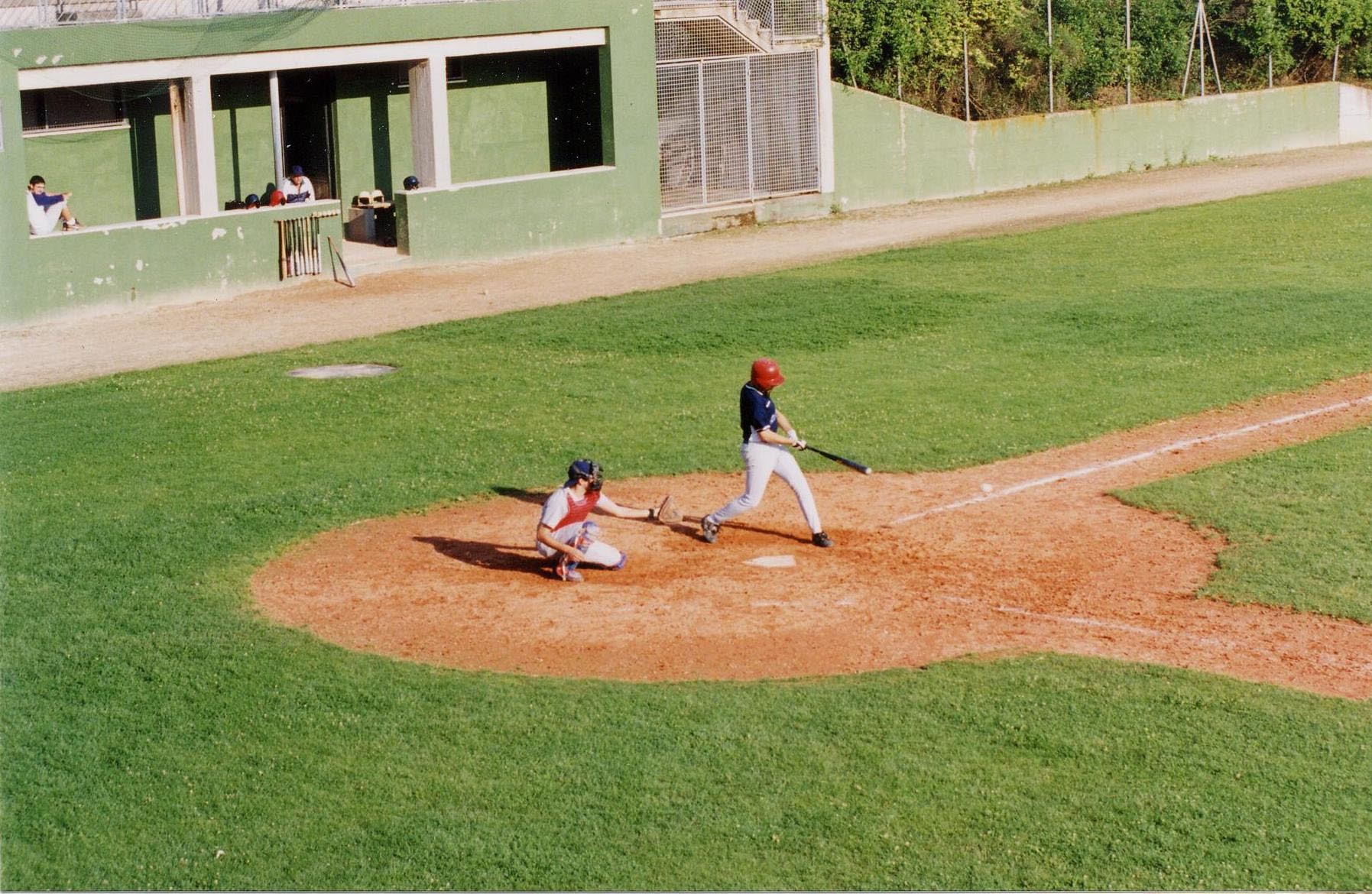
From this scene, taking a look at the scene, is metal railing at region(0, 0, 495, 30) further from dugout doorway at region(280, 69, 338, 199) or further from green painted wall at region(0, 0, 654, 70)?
dugout doorway at region(280, 69, 338, 199)

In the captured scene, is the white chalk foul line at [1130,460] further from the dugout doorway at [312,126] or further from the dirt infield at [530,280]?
the dugout doorway at [312,126]

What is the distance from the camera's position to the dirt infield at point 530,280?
24.0 metres

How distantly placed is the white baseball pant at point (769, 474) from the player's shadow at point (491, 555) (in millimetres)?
1812

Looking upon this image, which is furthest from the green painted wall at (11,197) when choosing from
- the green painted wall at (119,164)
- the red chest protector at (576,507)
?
the red chest protector at (576,507)

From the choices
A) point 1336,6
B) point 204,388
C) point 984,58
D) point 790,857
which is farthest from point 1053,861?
point 1336,6

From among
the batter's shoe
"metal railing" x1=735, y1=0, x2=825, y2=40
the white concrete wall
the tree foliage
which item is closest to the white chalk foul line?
the batter's shoe

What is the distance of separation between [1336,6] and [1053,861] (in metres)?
42.3

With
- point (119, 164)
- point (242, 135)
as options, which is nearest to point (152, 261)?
point (119, 164)

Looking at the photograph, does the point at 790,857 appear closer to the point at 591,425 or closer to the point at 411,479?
the point at 411,479

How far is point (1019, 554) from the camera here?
1478cm

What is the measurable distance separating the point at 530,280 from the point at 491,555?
47.4 ft

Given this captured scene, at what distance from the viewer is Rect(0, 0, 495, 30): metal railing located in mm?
25531

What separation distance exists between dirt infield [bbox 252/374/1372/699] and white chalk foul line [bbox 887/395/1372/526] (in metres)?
0.05

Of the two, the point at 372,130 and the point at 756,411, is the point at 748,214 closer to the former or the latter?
the point at 372,130
